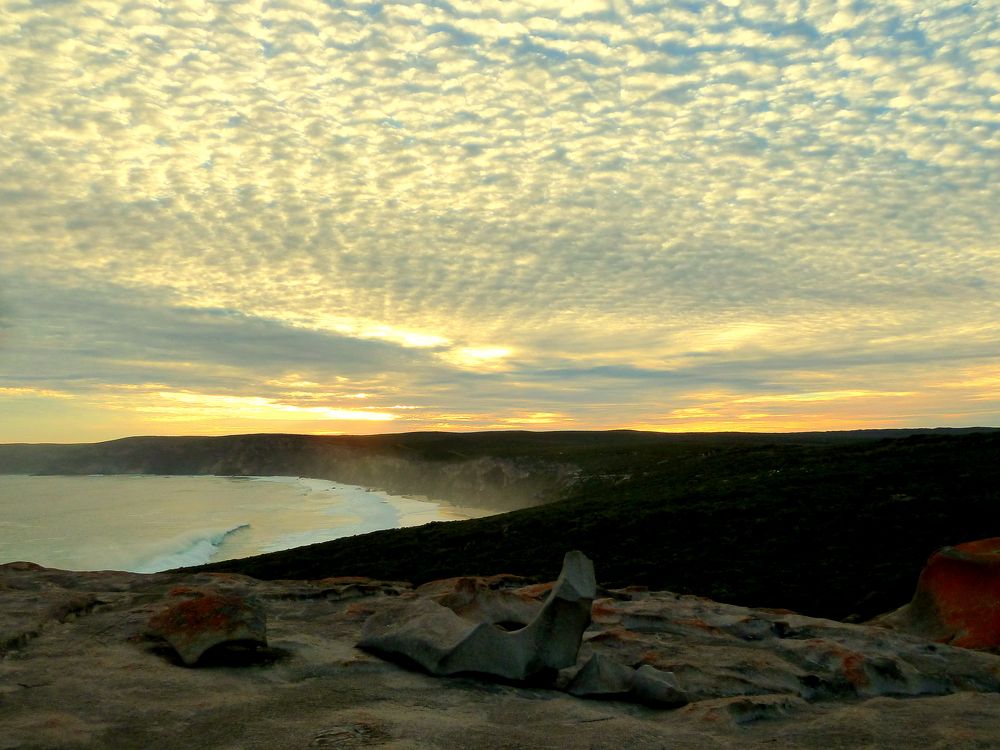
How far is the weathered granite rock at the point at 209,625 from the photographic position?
20.9 feet

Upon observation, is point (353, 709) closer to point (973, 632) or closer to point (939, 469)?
point (973, 632)

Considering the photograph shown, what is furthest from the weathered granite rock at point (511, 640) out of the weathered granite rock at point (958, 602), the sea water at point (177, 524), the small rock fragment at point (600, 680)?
the sea water at point (177, 524)

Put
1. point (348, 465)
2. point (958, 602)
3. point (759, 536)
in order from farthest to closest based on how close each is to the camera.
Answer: point (348, 465) → point (759, 536) → point (958, 602)

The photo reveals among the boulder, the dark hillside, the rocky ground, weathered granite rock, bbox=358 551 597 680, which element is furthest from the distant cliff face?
the boulder

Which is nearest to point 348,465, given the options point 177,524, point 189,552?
point 177,524

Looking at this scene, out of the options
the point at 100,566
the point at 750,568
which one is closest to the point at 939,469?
the point at 750,568

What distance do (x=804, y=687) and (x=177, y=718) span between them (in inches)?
221

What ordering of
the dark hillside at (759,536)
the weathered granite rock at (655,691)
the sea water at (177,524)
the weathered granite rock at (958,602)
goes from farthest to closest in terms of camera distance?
the sea water at (177,524)
the dark hillside at (759,536)
the weathered granite rock at (958,602)
the weathered granite rock at (655,691)

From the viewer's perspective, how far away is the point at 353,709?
532 cm

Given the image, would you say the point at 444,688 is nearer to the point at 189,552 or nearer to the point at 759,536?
the point at 759,536

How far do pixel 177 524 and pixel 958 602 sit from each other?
169 ft

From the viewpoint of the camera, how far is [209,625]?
21.2 feet

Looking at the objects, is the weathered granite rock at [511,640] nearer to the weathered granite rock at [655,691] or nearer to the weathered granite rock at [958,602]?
the weathered granite rock at [655,691]

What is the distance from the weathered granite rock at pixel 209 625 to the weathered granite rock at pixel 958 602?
31.0 ft
